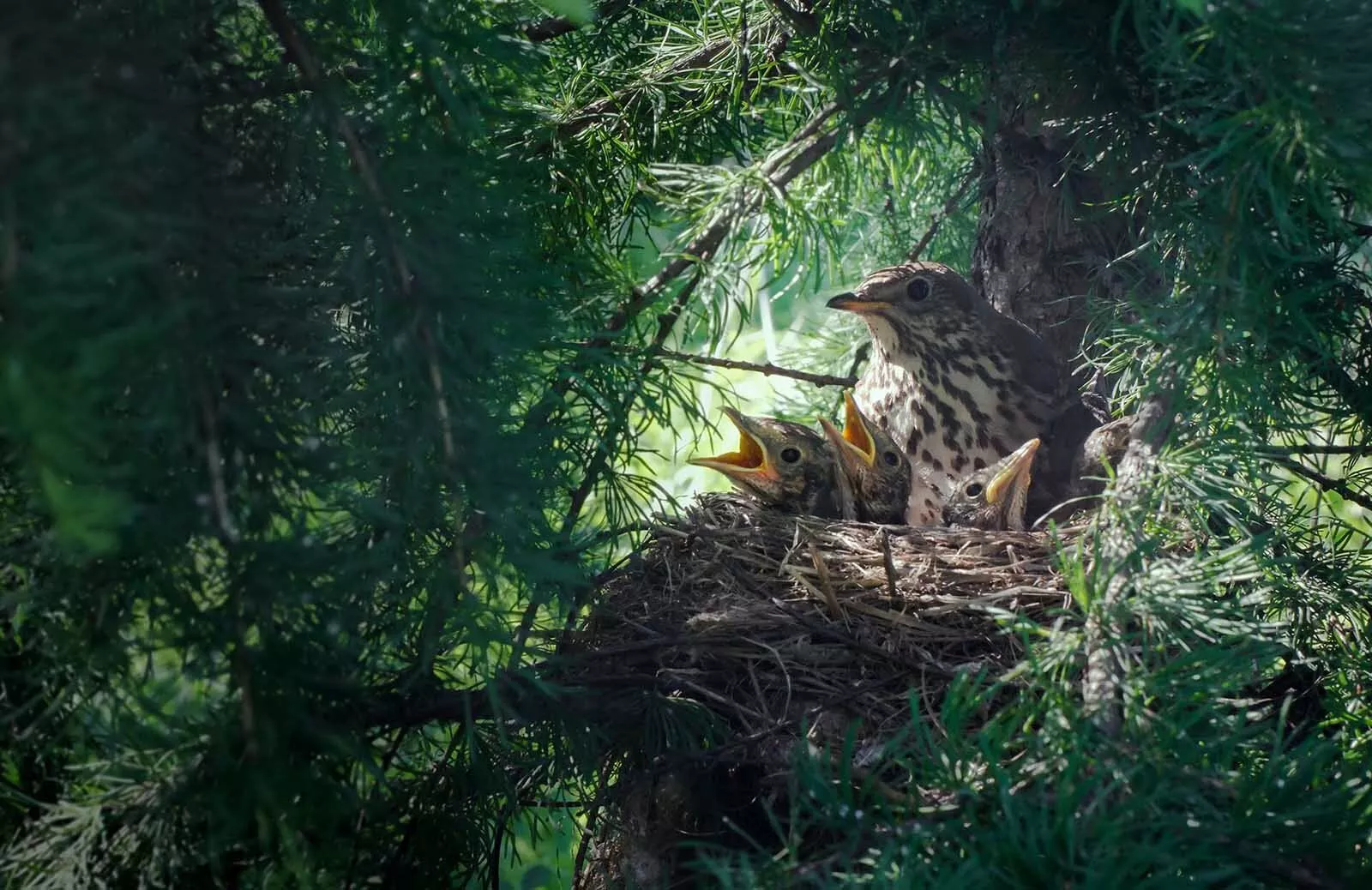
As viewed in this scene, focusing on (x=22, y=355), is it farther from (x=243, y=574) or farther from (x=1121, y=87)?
(x=1121, y=87)

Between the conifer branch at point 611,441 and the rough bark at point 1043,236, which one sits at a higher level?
the rough bark at point 1043,236

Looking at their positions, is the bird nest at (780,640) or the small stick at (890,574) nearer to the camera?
the bird nest at (780,640)

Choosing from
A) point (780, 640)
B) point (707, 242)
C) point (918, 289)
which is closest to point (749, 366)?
point (707, 242)

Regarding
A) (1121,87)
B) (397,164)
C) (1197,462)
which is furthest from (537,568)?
(1121,87)

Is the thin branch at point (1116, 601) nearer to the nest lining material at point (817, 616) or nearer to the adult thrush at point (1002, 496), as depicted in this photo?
the nest lining material at point (817, 616)

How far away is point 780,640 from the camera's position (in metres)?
2.44

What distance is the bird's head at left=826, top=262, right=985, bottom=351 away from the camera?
11.1ft

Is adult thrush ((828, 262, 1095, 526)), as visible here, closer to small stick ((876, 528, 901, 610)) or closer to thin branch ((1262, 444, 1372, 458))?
small stick ((876, 528, 901, 610))

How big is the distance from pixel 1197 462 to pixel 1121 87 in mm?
677

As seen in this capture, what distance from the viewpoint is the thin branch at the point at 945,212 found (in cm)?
344

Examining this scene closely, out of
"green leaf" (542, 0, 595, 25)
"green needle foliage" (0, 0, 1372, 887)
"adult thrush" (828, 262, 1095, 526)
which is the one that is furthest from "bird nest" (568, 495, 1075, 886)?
"green leaf" (542, 0, 595, 25)

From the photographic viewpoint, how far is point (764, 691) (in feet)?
7.51

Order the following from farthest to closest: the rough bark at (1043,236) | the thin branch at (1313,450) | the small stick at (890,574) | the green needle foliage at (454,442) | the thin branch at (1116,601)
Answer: the rough bark at (1043,236), the small stick at (890,574), the thin branch at (1313,450), the thin branch at (1116,601), the green needle foliage at (454,442)

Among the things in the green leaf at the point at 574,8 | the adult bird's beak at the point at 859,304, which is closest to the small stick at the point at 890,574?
the adult bird's beak at the point at 859,304
